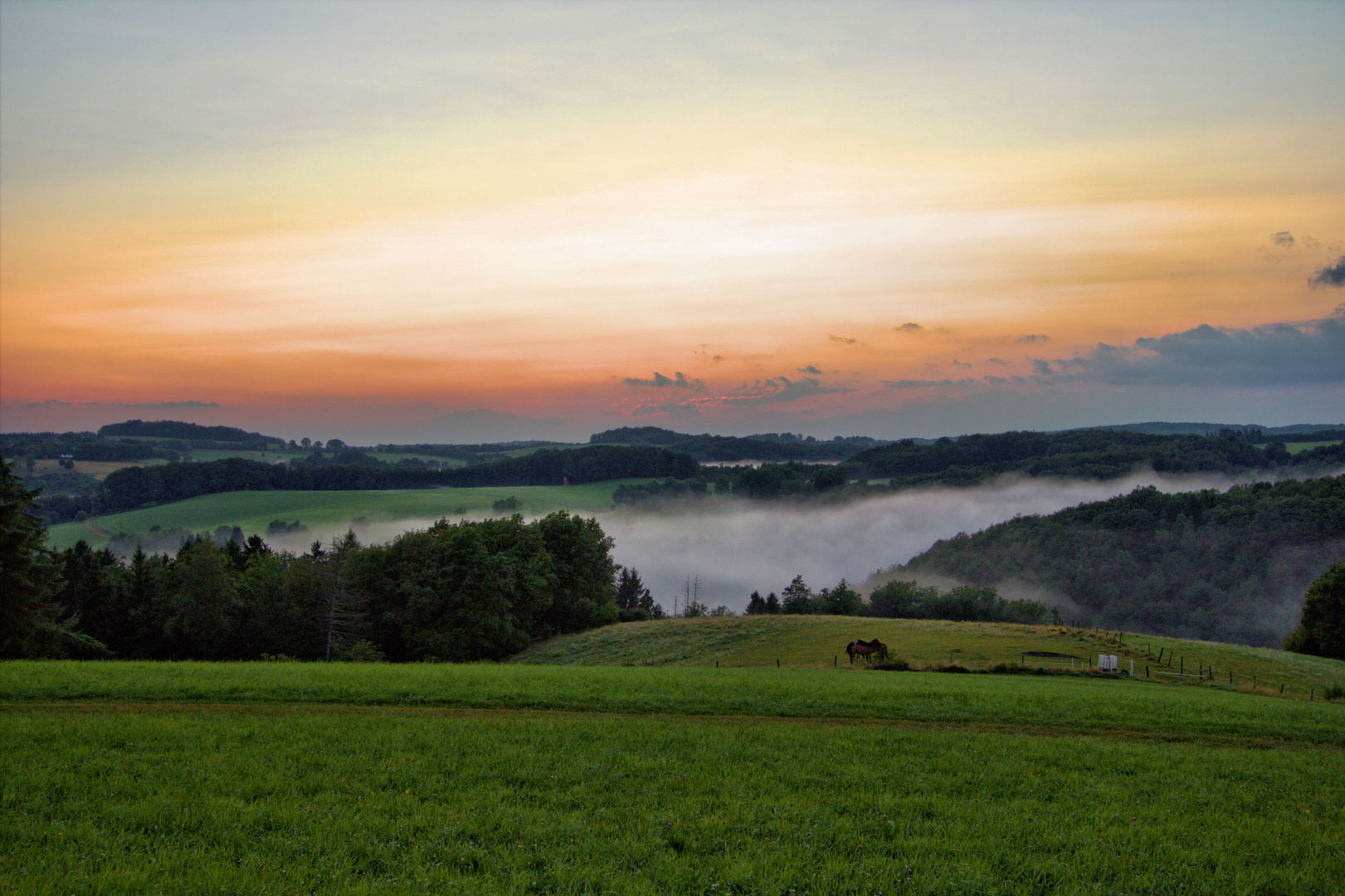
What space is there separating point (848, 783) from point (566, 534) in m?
77.5

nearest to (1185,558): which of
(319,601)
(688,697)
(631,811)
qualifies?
(319,601)

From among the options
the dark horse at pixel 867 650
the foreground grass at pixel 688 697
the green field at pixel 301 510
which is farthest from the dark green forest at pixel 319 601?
the green field at pixel 301 510

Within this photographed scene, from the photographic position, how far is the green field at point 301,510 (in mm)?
153250

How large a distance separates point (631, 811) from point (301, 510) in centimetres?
17799

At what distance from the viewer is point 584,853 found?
8.12 m

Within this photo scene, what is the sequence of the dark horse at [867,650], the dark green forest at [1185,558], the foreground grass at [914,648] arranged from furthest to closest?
the dark green forest at [1185,558] < the dark horse at [867,650] < the foreground grass at [914,648]

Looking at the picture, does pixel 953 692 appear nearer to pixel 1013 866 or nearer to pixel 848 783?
pixel 848 783

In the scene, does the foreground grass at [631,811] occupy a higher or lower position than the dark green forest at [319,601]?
higher

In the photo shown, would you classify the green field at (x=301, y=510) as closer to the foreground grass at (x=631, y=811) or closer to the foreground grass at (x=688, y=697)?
A: the foreground grass at (x=688, y=697)

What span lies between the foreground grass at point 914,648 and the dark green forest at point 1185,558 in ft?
270

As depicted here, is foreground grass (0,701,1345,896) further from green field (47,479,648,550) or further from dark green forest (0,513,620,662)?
green field (47,479,648,550)

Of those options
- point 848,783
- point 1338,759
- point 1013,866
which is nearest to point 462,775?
point 848,783

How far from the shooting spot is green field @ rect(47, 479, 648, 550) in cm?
15325

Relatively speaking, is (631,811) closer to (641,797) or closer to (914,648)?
(641,797)
